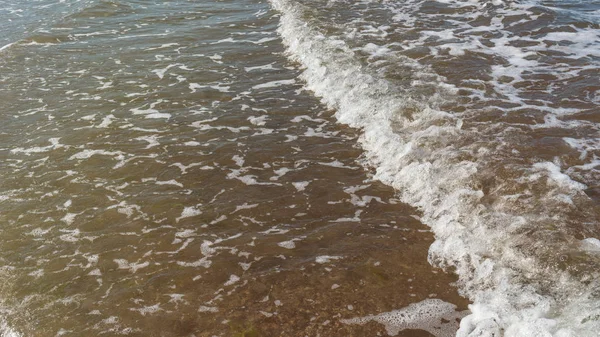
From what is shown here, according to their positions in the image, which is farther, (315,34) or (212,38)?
(212,38)

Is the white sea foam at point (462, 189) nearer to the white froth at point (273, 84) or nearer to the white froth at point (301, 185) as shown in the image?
the white froth at point (273, 84)

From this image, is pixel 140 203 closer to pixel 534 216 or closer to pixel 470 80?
pixel 534 216

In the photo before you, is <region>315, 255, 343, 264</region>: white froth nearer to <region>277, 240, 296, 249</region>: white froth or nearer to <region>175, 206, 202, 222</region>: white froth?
<region>277, 240, 296, 249</region>: white froth

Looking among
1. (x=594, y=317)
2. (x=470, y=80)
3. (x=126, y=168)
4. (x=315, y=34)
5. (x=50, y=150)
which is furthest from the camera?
(x=315, y=34)

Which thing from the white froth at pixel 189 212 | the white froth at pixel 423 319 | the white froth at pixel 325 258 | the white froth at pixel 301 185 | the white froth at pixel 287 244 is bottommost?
the white froth at pixel 423 319

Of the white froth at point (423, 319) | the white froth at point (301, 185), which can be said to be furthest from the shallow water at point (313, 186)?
the white froth at point (301, 185)

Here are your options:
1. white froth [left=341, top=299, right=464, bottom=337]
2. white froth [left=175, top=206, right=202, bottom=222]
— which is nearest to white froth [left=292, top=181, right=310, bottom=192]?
white froth [left=175, top=206, right=202, bottom=222]

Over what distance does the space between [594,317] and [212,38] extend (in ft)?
49.0

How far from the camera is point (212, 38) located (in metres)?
17.5

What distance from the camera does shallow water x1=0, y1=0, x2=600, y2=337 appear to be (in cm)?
604

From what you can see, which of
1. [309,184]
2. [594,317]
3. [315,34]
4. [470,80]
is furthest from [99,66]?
[594,317]

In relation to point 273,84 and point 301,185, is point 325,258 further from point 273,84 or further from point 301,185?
point 273,84

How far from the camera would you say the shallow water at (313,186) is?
6039mm

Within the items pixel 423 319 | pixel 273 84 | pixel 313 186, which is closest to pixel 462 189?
pixel 313 186
